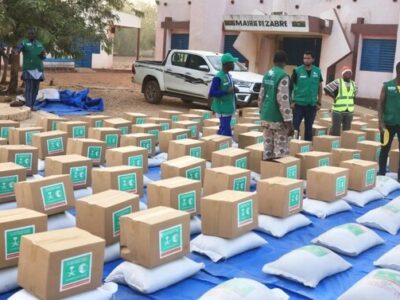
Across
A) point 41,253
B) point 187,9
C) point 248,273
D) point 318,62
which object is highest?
point 187,9

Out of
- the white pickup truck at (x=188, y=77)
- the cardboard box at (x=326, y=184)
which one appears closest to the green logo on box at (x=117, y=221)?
the cardboard box at (x=326, y=184)

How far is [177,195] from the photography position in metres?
4.61

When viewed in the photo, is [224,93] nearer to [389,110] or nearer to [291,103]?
[291,103]

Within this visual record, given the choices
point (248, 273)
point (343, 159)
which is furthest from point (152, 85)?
point (248, 273)

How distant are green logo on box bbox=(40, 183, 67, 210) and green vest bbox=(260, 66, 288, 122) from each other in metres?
2.64

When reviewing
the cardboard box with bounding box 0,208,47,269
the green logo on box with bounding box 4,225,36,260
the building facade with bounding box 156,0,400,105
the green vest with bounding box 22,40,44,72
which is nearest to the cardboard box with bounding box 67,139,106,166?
the cardboard box with bounding box 0,208,47,269

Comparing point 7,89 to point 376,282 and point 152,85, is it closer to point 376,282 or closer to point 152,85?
point 152,85

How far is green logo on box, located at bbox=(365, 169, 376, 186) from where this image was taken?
6190 mm

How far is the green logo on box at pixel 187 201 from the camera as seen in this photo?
15.3 ft

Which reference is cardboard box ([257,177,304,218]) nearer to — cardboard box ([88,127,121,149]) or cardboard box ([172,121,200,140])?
cardboard box ([88,127,121,149])

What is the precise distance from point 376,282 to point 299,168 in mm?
3030

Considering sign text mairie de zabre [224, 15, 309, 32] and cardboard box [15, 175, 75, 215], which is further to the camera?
sign text mairie de zabre [224, 15, 309, 32]

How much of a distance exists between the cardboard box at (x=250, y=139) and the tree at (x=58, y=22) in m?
7.37

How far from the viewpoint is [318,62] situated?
18.3m
